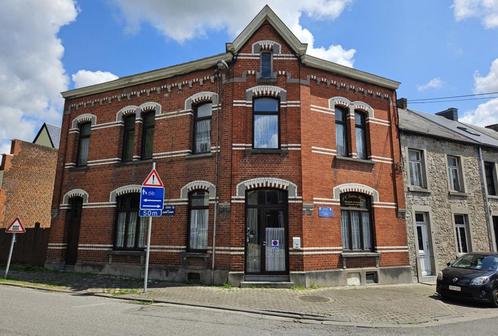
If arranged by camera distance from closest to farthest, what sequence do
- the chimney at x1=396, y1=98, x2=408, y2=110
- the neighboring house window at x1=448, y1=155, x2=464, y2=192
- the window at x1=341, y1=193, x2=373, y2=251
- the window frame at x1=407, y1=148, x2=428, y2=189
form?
the window at x1=341, y1=193, x2=373, y2=251 < the window frame at x1=407, y1=148, x2=428, y2=189 < the neighboring house window at x1=448, y1=155, x2=464, y2=192 < the chimney at x1=396, y1=98, x2=408, y2=110

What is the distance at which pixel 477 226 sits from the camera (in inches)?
669

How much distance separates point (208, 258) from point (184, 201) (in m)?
2.41

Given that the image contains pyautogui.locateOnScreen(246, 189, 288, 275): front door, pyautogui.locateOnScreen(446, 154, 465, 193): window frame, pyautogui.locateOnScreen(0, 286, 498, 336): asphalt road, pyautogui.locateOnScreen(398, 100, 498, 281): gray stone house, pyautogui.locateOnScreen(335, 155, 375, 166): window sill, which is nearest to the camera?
pyautogui.locateOnScreen(0, 286, 498, 336): asphalt road

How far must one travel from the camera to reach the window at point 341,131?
14250 millimetres

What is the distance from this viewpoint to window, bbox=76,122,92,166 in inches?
656

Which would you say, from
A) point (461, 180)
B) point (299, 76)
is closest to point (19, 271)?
point (299, 76)

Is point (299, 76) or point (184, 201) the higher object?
point (299, 76)

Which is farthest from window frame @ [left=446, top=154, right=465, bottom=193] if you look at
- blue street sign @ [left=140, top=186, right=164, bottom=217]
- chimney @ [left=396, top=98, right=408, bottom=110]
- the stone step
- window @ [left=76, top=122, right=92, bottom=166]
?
window @ [left=76, top=122, right=92, bottom=166]

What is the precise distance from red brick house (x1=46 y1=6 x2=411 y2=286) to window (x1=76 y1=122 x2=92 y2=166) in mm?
570

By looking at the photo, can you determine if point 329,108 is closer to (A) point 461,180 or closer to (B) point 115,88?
(A) point 461,180

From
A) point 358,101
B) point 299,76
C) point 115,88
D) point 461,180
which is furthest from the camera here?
point 461,180

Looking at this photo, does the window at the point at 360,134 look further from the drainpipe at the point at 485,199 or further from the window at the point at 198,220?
the drainpipe at the point at 485,199

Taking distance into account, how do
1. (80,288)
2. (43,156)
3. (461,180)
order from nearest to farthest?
(80,288) → (461,180) → (43,156)

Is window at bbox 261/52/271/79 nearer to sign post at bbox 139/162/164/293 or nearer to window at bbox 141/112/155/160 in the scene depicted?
window at bbox 141/112/155/160
